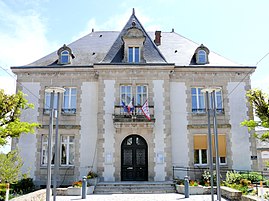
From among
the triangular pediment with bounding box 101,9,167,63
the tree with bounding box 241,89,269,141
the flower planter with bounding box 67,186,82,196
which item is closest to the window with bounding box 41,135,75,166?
the flower planter with bounding box 67,186,82,196

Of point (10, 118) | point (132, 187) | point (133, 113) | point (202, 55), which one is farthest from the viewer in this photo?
point (202, 55)

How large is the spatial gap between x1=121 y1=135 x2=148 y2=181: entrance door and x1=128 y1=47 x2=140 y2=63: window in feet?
14.7

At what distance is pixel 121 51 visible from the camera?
17469mm

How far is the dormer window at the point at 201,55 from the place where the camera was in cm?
1753

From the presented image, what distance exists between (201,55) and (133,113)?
5.80 metres

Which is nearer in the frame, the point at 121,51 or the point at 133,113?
the point at 133,113

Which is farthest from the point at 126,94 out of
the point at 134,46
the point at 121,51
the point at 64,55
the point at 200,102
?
the point at 64,55

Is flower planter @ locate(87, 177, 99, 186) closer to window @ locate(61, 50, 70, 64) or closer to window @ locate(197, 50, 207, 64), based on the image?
window @ locate(61, 50, 70, 64)

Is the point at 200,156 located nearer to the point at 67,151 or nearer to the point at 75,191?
the point at 75,191

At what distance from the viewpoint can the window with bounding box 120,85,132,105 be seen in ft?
54.3

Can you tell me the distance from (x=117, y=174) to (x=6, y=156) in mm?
6062

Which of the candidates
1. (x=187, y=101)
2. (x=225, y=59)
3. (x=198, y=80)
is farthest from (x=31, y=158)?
(x=225, y=59)

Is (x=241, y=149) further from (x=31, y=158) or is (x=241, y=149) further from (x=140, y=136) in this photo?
(x=31, y=158)

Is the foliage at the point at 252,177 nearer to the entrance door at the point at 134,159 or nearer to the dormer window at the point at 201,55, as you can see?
the entrance door at the point at 134,159
